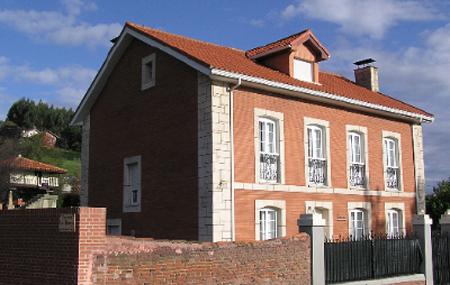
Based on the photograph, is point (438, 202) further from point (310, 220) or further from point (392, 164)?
point (310, 220)

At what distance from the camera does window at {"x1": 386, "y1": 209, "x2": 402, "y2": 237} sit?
2252 centimetres

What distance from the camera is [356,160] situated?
2161cm

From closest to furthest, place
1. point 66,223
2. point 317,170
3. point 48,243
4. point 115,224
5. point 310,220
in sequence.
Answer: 1. point 66,223
2. point 48,243
3. point 310,220
4. point 317,170
5. point 115,224

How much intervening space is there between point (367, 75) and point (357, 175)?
19.9ft

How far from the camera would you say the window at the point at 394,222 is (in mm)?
22525

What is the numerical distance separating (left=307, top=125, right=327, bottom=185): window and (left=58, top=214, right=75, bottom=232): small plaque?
1117 cm

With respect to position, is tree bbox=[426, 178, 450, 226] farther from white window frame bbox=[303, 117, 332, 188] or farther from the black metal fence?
the black metal fence

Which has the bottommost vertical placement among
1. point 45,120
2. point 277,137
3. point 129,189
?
point 129,189

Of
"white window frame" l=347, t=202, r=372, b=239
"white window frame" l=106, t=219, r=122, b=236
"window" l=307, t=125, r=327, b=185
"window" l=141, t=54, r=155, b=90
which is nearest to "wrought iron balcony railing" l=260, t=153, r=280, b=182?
"window" l=307, t=125, r=327, b=185

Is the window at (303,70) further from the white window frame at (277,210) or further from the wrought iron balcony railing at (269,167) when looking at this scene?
the white window frame at (277,210)

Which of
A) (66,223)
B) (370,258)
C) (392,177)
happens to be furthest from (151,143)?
(392,177)

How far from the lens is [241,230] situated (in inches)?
675

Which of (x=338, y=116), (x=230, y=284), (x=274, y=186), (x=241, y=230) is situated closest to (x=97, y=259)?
(x=230, y=284)

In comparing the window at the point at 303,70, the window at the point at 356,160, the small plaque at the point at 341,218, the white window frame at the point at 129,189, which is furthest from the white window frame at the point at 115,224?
the window at the point at 356,160
